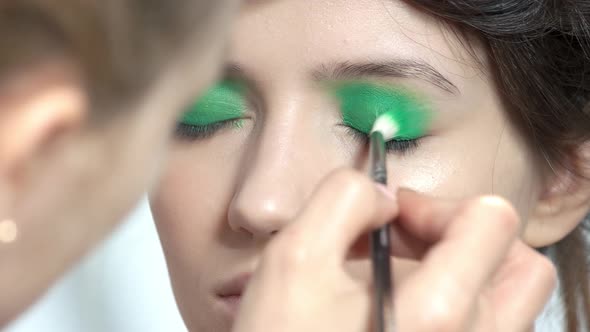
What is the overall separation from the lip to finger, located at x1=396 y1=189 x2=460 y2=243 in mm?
208

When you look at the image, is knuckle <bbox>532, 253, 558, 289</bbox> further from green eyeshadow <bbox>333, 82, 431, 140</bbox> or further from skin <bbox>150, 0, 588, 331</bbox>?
green eyeshadow <bbox>333, 82, 431, 140</bbox>

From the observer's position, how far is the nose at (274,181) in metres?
0.74

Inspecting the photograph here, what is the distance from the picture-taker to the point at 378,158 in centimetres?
69

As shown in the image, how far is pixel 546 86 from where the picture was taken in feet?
2.78

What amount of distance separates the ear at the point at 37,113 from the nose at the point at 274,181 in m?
0.37

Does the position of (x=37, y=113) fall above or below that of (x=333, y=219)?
above

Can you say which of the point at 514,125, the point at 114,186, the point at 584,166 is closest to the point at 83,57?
the point at 114,186

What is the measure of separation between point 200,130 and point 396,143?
0.64 ft

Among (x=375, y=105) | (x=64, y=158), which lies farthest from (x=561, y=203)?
(x=64, y=158)

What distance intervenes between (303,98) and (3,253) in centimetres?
43

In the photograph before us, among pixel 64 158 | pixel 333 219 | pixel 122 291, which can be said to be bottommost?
pixel 122 291

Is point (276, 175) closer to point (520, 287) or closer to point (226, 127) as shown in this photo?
point (226, 127)

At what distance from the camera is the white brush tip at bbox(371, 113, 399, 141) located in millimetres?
767

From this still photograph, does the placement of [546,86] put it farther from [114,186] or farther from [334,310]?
[114,186]
